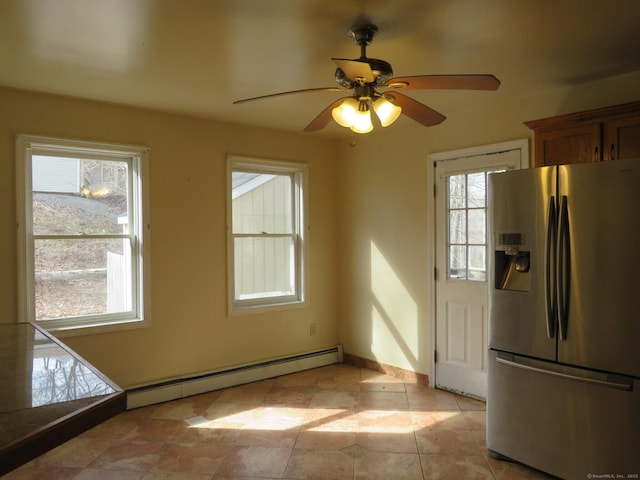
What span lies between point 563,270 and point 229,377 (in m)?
2.93

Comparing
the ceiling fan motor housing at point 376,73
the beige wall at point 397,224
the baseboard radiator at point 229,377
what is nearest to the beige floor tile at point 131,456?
the baseboard radiator at point 229,377

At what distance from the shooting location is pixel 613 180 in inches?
91.7

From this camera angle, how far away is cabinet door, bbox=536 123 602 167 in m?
2.75

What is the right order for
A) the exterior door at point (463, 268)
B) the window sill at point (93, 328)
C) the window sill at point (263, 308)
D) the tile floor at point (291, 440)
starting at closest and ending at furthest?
the tile floor at point (291, 440) → the window sill at point (93, 328) → the exterior door at point (463, 268) → the window sill at point (263, 308)

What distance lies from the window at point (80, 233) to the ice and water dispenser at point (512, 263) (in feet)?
8.87

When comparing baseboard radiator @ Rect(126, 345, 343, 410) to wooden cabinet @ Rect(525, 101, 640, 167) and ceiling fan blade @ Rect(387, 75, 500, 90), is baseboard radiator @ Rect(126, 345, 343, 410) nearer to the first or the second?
wooden cabinet @ Rect(525, 101, 640, 167)

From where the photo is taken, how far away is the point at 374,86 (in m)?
2.16

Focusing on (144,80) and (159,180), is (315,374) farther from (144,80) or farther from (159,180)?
(144,80)

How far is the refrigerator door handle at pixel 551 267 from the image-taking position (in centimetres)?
251

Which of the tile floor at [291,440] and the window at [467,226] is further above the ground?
the window at [467,226]

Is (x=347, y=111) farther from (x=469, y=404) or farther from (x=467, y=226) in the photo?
(x=469, y=404)

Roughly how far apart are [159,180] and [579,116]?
313cm

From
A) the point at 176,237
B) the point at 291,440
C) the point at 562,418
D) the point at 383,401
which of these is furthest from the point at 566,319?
the point at 176,237

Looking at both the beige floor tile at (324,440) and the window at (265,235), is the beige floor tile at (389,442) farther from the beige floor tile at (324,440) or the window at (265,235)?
the window at (265,235)
